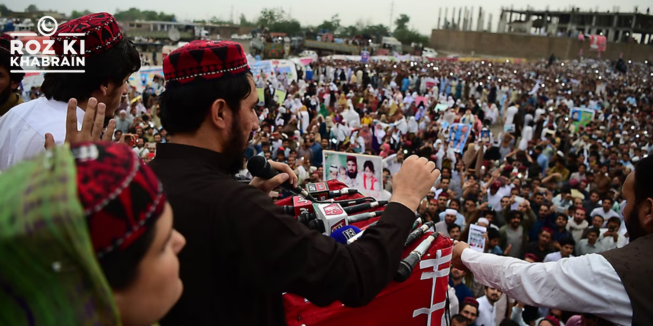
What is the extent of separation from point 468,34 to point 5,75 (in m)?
61.0

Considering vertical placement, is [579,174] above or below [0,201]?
below

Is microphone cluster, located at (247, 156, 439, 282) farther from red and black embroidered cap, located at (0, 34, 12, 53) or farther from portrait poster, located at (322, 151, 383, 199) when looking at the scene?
portrait poster, located at (322, 151, 383, 199)

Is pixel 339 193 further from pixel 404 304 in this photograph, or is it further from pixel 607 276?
pixel 607 276

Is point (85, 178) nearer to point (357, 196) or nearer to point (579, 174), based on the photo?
point (357, 196)

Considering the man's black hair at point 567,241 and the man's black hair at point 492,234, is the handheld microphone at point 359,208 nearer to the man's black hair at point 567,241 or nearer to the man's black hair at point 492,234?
the man's black hair at point 492,234

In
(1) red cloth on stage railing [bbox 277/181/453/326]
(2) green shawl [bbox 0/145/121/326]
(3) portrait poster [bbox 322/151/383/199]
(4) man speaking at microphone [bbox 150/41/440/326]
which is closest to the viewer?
(2) green shawl [bbox 0/145/121/326]

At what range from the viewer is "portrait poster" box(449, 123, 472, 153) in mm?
10766

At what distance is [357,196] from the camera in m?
2.01

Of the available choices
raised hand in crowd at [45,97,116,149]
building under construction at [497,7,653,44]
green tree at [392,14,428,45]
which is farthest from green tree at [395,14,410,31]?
raised hand in crowd at [45,97,116,149]

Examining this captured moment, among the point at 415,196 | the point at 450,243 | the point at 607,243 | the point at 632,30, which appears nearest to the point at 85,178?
the point at 415,196

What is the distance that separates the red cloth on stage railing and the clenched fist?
29cm

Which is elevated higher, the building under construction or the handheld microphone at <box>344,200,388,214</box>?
the building under construction

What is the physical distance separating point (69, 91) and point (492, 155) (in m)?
9.61

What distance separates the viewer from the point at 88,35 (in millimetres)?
1832
